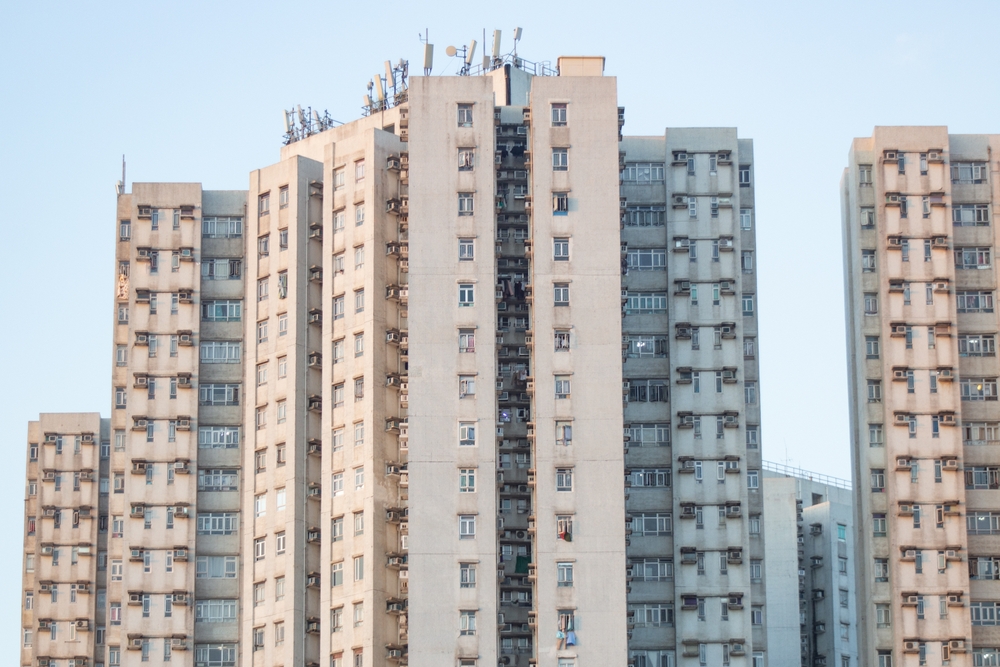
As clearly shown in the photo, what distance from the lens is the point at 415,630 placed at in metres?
112

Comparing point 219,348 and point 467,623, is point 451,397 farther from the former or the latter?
point 219,348

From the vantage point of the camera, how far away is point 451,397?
4542 inches

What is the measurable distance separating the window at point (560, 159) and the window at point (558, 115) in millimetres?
1402

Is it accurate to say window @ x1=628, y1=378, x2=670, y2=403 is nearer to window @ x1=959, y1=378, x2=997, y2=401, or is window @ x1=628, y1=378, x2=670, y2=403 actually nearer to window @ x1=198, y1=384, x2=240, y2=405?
window @ x1=959, y1=378, x2=997, y2=401

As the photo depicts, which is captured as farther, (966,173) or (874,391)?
(966,173)

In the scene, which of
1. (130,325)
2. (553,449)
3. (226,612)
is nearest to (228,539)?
(226,612)

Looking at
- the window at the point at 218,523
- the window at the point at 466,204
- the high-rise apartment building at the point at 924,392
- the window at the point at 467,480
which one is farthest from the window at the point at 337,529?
the high-rise apartment building at the point at 924,392

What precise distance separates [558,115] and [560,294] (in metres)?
9.67

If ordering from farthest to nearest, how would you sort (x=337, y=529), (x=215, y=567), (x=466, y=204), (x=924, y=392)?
(x=215, y=567)
(x=924, y=392)
(x=337, y=529)
(x=466, y=204)

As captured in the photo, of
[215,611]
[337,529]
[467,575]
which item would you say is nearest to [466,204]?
[337,529]

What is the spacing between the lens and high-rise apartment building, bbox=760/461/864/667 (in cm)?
16125

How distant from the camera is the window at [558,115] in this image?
119 m

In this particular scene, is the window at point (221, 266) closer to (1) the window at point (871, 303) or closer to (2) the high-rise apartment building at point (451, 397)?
(2) the high-rise apartment building at point (451, 397)

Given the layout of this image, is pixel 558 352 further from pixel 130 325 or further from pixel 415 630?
pixel 130 325
